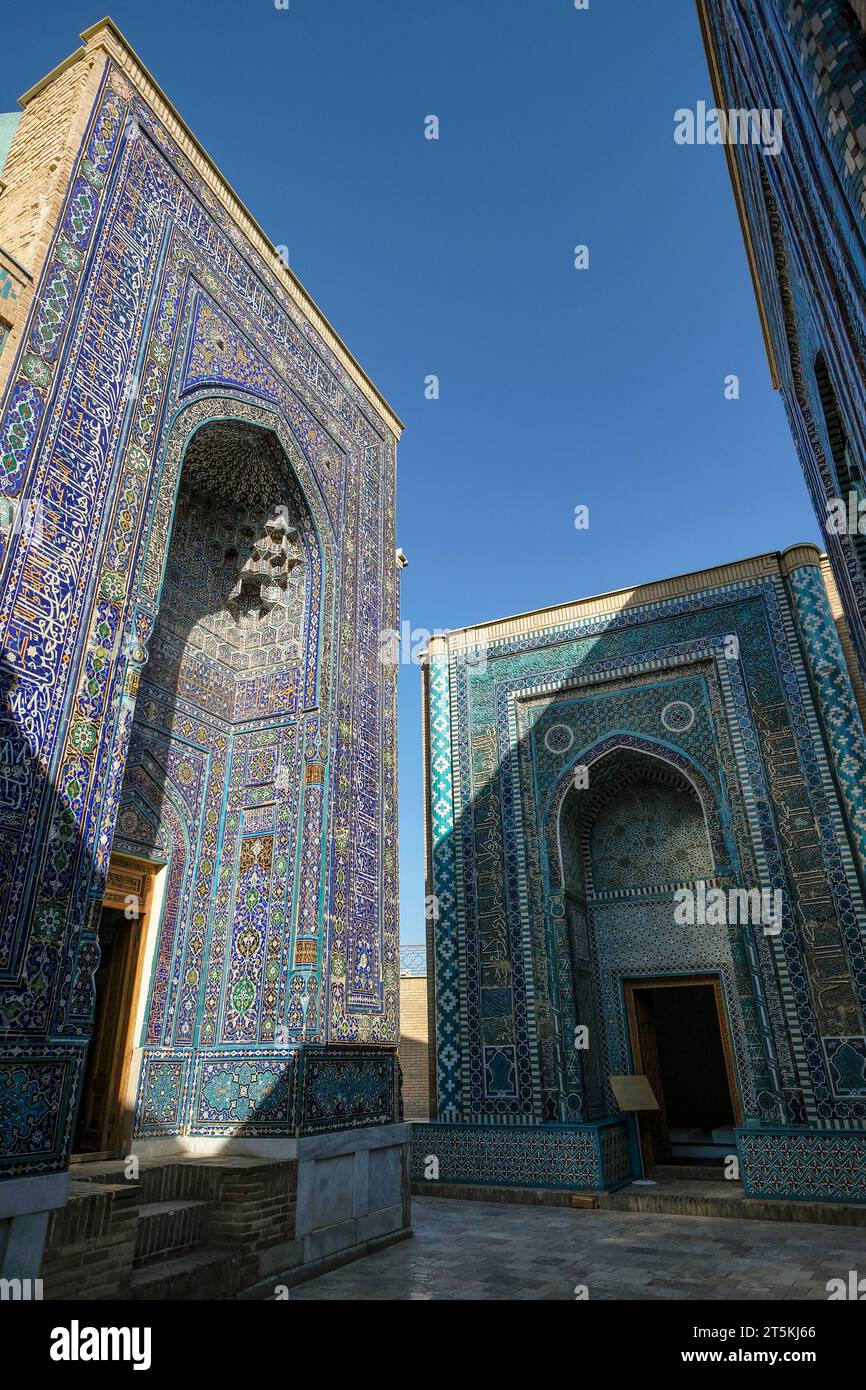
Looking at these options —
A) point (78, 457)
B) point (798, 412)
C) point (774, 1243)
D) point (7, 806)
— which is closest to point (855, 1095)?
point (774, 1243)

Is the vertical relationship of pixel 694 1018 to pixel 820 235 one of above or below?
below

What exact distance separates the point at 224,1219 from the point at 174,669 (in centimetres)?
333

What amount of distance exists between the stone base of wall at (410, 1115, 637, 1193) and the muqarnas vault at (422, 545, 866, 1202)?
2cm

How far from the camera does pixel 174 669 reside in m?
5.70

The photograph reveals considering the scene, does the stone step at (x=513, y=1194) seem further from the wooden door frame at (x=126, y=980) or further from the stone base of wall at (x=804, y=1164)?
the wooden door frame at (x=126, y=980)

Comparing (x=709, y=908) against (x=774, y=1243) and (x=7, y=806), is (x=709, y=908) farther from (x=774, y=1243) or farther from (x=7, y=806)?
(x=7, y=806)

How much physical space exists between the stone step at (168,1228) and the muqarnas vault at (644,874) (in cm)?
430

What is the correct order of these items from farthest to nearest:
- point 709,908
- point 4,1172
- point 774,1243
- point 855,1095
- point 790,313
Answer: point 709,908, point 855,1095, point 790,313, point 774,1243, point 4,1172

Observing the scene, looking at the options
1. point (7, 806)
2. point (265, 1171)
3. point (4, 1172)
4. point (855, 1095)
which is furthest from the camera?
point (855, 1095)

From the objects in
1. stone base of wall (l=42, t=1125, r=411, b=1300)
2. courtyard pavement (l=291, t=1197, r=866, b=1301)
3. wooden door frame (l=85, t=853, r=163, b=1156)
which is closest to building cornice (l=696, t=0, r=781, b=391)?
wooden door frame (l=85, t=853, r=163, b=1156)

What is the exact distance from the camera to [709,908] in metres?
7.86

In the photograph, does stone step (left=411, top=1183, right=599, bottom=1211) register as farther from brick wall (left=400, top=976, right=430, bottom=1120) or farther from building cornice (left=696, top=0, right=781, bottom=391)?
building cornice (left=696, top=0, right=781, bottom=391)

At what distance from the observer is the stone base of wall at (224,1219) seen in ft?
10.1

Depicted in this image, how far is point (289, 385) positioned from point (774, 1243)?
6925mm
